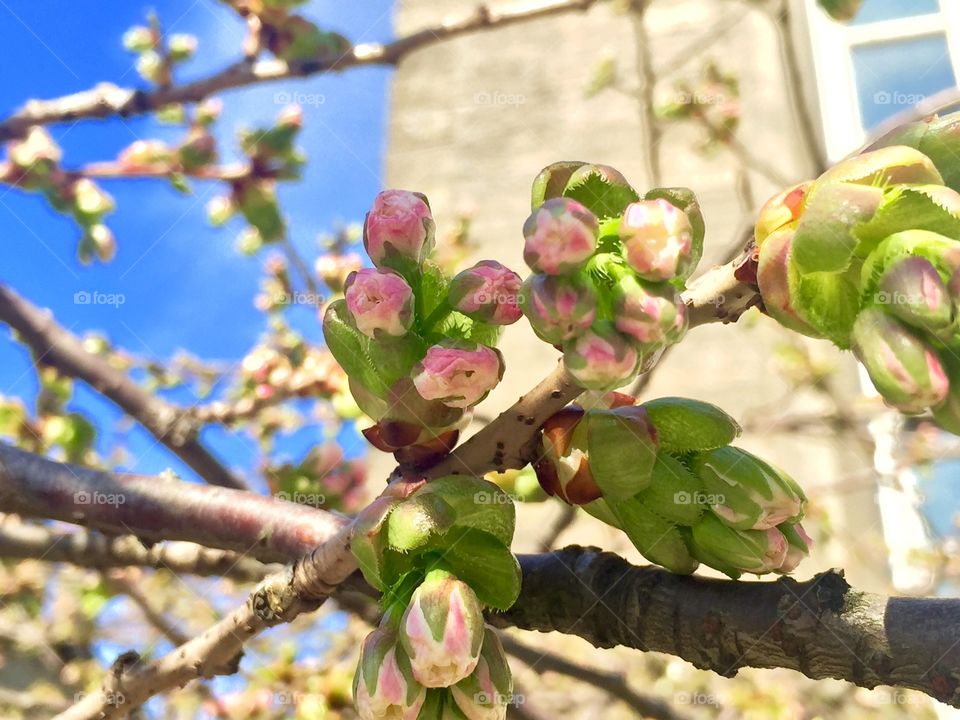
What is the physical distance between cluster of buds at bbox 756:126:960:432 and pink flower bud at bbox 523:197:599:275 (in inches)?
4.5

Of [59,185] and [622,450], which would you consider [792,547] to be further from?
[59,185]

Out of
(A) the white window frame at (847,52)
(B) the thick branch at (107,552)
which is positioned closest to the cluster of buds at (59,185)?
(B) the thick branch at (107,552)

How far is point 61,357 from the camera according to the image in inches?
55.0

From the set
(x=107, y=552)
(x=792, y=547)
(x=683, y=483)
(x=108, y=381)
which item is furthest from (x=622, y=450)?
(x=108, y=381)

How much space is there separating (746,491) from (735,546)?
0.13 feet

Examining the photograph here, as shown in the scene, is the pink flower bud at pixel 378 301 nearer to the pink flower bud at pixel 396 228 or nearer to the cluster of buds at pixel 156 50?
the pink flower bud at pixel 396 228

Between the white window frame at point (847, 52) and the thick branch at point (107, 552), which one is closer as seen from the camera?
the thick branch at point (107, 552)

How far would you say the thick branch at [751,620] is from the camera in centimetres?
49

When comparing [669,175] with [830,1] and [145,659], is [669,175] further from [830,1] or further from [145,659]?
[145,659]

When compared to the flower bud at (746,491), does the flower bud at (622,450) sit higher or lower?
higher

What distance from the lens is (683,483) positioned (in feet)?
1.78

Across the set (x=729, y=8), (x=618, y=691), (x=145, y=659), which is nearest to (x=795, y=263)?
(x=145, y=659)

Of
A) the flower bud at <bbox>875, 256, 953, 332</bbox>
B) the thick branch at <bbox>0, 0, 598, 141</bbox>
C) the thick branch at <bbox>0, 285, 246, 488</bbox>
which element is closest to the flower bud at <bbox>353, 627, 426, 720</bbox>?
the flower bud at <bbox>875, 256, 953, 332</bbox>

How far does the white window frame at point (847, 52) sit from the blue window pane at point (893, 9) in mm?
29
